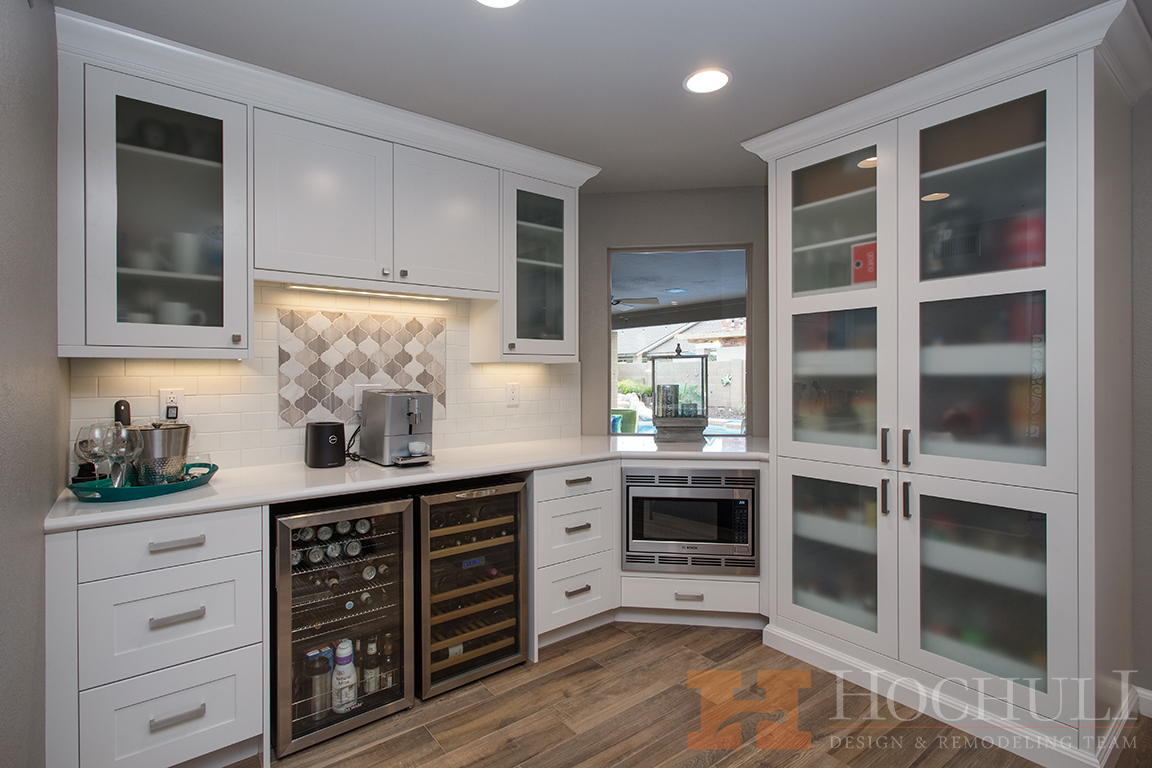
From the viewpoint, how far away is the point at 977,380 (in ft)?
6.81

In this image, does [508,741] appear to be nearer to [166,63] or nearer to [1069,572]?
[1069,572]

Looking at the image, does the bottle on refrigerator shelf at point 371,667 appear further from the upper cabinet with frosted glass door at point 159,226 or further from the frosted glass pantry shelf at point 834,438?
the frosted glass pantry shelf at point 834,438

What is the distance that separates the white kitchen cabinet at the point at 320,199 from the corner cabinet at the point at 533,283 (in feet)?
2.02

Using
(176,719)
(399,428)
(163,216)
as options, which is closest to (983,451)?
(399,428)

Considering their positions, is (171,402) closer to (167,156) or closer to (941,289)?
(167,156)

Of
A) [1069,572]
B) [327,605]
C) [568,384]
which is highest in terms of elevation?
[568,384]

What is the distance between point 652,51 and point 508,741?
2515 mm

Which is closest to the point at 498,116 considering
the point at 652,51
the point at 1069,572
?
the point at 652,51

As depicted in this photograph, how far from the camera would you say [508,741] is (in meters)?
2.02

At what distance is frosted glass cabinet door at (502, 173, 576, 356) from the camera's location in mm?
2904

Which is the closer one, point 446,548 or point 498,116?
point 446,548

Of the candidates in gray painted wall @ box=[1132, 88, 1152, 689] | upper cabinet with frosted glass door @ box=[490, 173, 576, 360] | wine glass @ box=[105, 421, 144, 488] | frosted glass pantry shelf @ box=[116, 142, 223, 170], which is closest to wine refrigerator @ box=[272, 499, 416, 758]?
wine glass @ box=[105, 421, 144, 488]
